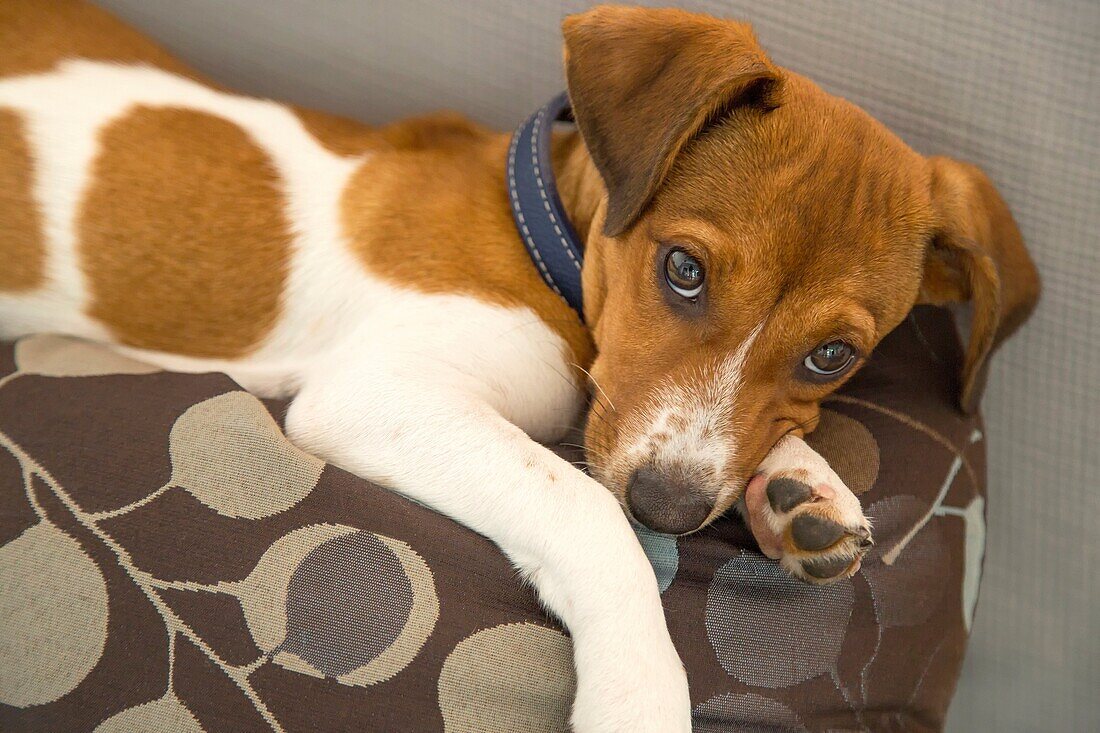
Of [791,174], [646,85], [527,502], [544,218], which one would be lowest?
[527,502]

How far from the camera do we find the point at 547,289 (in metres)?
2.04

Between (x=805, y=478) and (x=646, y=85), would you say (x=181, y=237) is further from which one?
(x=805, y=478)

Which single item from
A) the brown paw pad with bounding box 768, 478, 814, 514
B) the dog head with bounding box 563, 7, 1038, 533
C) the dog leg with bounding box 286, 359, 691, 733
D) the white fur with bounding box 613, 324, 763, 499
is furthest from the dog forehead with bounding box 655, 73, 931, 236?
the dog leg with bounding box 286, 359, 691, 733

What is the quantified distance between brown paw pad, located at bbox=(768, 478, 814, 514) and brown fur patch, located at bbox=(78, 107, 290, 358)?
1314mm

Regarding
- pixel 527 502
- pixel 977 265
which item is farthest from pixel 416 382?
pixel 977 265

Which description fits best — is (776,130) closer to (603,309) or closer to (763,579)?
(603,309)

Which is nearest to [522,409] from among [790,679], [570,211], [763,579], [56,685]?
[570,211]

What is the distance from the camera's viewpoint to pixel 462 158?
87.1 inches

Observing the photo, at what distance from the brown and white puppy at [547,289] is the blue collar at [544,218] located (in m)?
0.06

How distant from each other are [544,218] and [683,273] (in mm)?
435

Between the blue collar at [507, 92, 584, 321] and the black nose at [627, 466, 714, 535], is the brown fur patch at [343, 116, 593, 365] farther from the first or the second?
the black nose at [627, 466, 714, 535]

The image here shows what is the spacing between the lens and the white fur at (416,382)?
1521 mm

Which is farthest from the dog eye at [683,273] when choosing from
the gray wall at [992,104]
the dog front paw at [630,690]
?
the gray wall at [992,104]

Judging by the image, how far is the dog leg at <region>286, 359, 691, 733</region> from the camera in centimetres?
147
